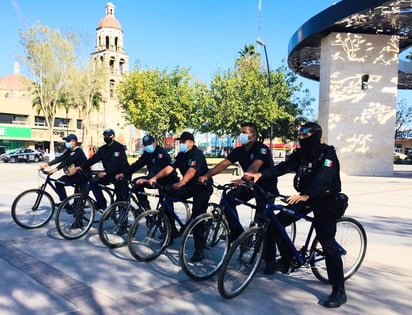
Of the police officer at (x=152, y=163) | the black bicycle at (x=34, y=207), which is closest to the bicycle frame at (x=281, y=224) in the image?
the police officer at (x=152, y=163)

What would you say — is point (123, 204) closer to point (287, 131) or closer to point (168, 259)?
point (168, 259)

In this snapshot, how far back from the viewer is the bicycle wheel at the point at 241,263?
4219 millimetres

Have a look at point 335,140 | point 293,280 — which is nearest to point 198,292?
point 293,280

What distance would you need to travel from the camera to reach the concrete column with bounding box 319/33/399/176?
23.9m

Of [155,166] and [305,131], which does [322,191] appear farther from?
[155,166]

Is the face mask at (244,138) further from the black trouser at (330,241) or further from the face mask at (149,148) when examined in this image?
the face mask at (149,148)

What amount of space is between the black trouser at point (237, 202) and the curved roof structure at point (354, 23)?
16.8m

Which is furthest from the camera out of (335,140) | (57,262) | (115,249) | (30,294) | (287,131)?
(287,131)

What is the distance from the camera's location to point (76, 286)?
4594mm

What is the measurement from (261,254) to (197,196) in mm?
1381

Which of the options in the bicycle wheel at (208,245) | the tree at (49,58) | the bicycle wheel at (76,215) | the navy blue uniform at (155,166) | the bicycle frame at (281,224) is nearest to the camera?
the bicycle frame at (281,224)

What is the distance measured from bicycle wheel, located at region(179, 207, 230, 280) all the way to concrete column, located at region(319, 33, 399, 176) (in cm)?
1982

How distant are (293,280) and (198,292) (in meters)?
1.20

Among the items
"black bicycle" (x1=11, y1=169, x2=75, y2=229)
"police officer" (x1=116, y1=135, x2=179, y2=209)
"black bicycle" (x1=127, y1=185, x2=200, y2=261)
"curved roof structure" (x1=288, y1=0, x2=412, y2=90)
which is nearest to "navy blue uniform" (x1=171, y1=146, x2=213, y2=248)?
"black bicycle" (x1=127, y1=185, x2=200, y2=261)
